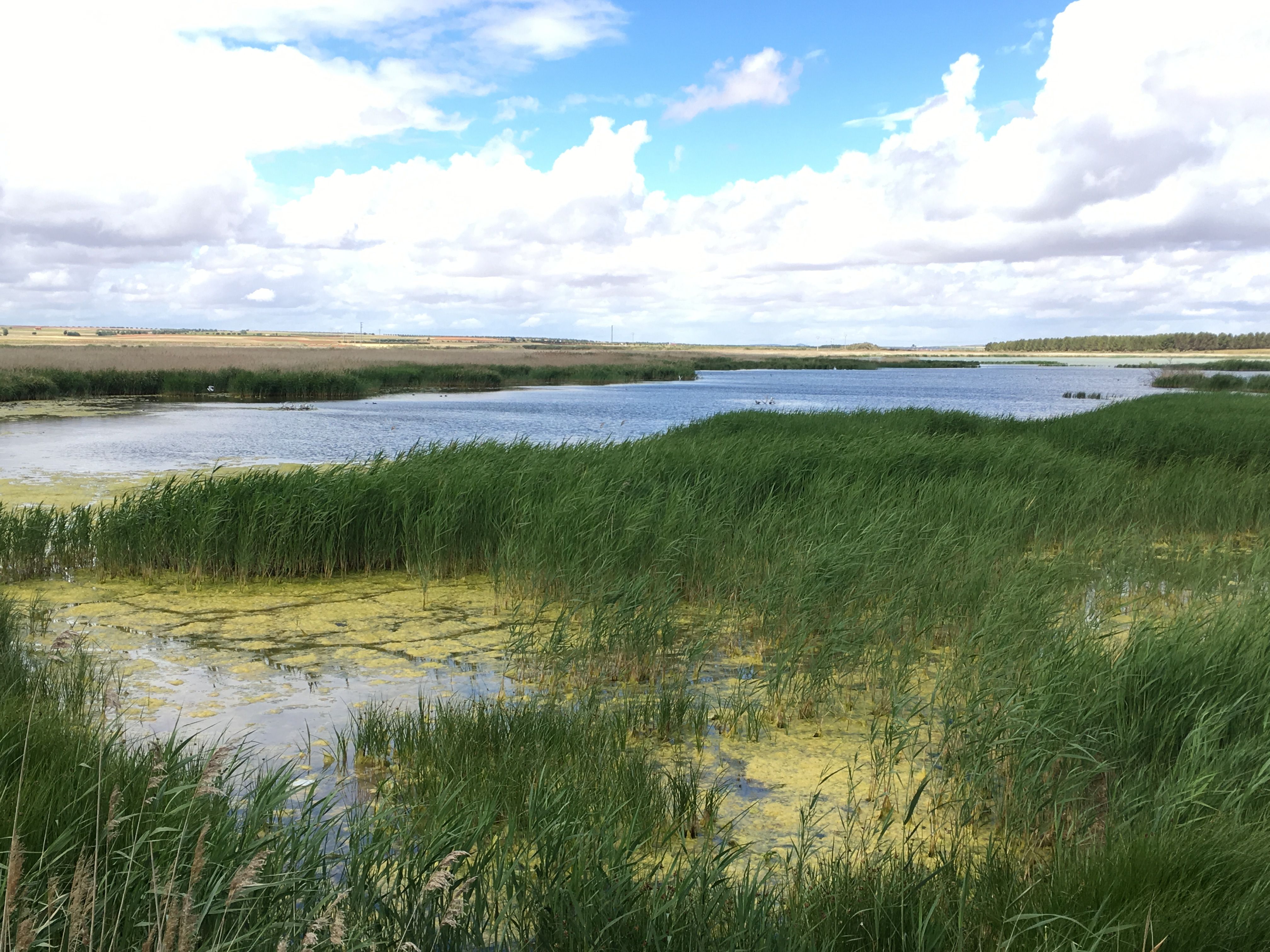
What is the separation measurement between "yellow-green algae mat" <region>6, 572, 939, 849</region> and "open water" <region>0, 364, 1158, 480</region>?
172 inches

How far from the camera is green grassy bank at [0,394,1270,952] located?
9.37 ft

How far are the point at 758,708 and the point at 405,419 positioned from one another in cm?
2685

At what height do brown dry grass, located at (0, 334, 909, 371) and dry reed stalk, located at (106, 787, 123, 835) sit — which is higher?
brown dry grass, located at (0, 334, 909, 371)

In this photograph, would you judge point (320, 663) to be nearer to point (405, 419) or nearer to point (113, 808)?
point (113, 808)

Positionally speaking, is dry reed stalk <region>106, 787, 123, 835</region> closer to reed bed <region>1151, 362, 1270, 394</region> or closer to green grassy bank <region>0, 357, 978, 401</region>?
green grassy bank <region>0, 357, 978, 401</region>

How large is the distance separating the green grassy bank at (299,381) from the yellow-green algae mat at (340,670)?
31068 mm

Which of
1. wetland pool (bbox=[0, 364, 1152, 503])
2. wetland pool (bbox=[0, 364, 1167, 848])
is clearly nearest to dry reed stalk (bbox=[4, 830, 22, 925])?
wetland pool (bbox=[0, 364, 1167, 848])

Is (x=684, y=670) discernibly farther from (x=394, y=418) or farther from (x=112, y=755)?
(x=394, y=418)

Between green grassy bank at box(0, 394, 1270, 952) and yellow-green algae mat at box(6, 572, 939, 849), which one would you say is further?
yellow-green algae mat at box(6, 572, 939, 849)

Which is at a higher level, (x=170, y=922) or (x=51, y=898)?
(x=170, y=922)

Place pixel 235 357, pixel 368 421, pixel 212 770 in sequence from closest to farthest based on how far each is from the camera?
pixel 212 770
pixel 368 421
pixel 235 357

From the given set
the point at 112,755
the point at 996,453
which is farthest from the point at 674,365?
the point at 112,755

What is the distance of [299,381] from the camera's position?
41656 millimetres

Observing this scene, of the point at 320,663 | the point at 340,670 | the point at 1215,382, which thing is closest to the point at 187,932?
the point at 340,670
